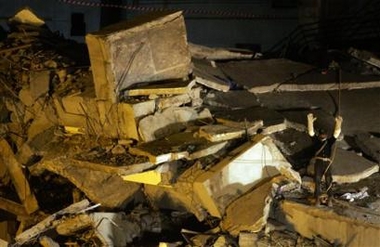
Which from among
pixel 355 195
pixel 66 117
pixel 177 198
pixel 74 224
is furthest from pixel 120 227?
pixel 355 195

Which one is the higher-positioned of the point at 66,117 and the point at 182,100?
the point at 182,100

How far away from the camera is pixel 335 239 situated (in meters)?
5.32

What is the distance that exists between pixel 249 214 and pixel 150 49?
2.47 meters

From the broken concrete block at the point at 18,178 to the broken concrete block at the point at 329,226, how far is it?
14.6ft

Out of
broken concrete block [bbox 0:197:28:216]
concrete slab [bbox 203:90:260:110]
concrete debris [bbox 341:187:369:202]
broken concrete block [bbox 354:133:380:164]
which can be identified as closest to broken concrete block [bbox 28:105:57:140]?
broken concrete block [bbox 0:197:28:216]

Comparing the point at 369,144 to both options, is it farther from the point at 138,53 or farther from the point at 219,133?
the point at 138,53

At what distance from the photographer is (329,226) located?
5320 millimetres

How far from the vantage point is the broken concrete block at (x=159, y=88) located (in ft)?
21.4

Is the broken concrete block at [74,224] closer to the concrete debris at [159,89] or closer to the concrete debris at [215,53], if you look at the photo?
the concrete debris at [159,89]

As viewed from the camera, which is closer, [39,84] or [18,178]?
[39,84]

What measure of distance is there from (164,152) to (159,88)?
38.4 inches

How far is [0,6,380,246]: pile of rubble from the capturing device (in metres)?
5.69

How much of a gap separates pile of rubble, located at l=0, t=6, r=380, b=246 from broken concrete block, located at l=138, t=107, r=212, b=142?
0.01 m

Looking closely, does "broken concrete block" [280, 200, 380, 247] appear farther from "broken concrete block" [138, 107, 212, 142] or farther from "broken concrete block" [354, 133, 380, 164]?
"broken concrete block" [138, 107, 212, 142]
